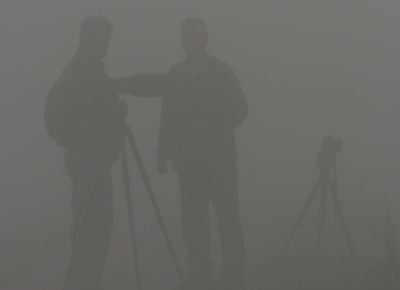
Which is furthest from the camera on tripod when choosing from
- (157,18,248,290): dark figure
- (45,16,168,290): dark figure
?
(45,16,168,290): dark figure

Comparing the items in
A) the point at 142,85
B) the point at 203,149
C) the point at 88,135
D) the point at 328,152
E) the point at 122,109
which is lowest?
the point at 328,152

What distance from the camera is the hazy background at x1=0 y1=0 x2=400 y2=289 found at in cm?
621

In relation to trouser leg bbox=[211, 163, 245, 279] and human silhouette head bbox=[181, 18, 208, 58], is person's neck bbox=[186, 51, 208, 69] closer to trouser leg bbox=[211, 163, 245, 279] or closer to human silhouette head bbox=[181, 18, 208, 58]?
human silhouette head bbox=[181, 18, 208, 58]

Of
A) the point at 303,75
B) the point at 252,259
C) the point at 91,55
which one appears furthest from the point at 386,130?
the point at 91,55

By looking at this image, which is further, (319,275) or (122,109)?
(319,275)

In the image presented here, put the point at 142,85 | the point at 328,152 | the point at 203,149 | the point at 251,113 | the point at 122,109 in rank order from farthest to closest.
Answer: the point at 251,113 < the point at 328,152 < the point at 203,149 < the point at 142,85 < the point at 122,109

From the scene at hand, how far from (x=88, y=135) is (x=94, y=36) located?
2.27 feet

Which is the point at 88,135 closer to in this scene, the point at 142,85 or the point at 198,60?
the point at 142,85

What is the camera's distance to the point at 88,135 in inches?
138

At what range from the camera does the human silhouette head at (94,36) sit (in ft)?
11.7

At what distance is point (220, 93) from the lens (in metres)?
3.86

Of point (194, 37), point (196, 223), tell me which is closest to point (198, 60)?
point (194, 37)

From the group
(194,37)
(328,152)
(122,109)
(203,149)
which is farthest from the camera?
(328,152)

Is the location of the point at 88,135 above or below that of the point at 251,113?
below
